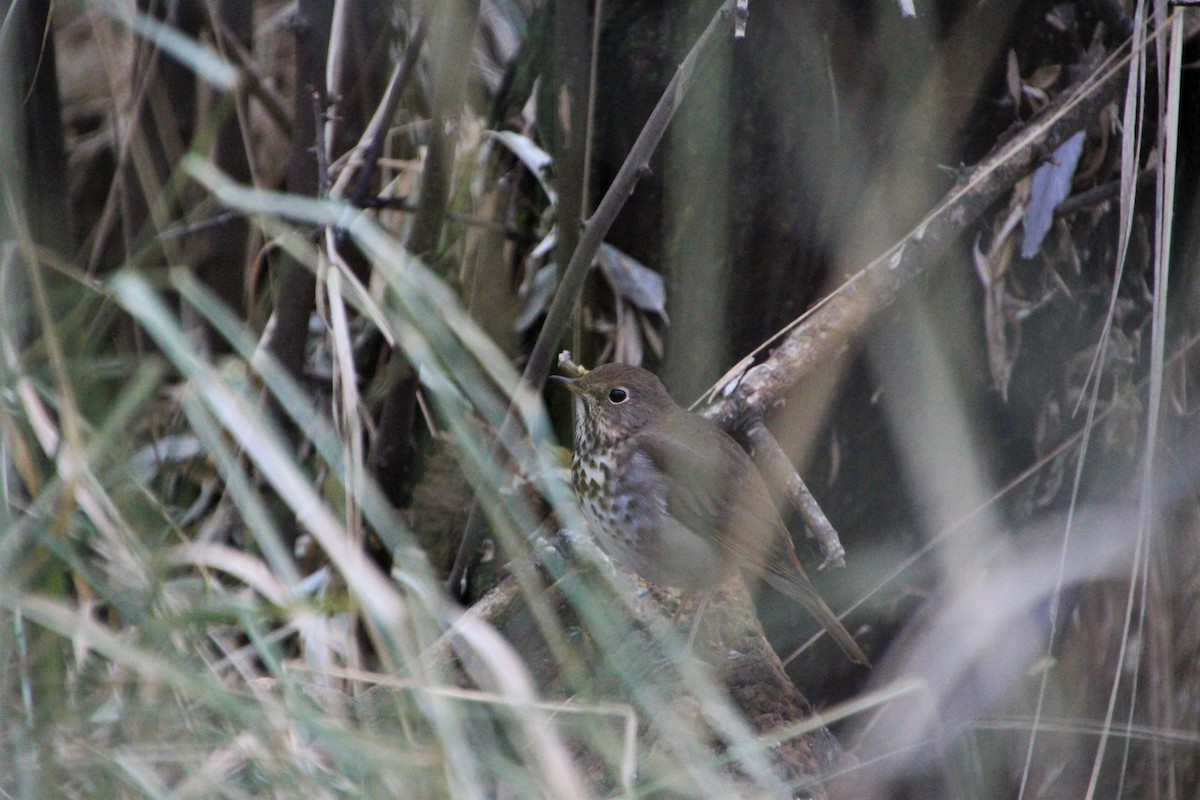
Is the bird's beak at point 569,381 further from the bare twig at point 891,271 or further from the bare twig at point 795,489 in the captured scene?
the bare twig at point 795,489

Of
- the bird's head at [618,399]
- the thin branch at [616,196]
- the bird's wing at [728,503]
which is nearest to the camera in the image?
the thin branch at [616,196]

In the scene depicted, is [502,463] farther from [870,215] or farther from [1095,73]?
[1095,73]

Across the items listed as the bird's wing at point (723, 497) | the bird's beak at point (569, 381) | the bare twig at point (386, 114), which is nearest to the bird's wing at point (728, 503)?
the bird's wing at point (723, 497)

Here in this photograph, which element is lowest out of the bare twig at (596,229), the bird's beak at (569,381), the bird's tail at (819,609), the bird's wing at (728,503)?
the bird's tail at (819,609)

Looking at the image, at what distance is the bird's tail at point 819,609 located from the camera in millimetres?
2285

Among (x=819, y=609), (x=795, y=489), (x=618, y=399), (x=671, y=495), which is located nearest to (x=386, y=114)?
(x=618, y=399)

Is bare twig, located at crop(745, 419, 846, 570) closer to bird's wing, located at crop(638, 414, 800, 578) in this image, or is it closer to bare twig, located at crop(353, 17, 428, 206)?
bird's wing, located at crop(638, 414, 800, 578)

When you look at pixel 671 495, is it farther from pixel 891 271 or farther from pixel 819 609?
pixel 891 271

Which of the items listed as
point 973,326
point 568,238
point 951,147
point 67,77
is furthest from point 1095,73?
point 67,77

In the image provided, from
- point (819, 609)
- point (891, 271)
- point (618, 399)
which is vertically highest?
point (891, 271)

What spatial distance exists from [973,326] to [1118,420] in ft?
1.32

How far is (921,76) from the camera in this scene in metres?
2.61

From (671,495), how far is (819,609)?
42 centimetres

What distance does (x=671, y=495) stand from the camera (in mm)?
2525
